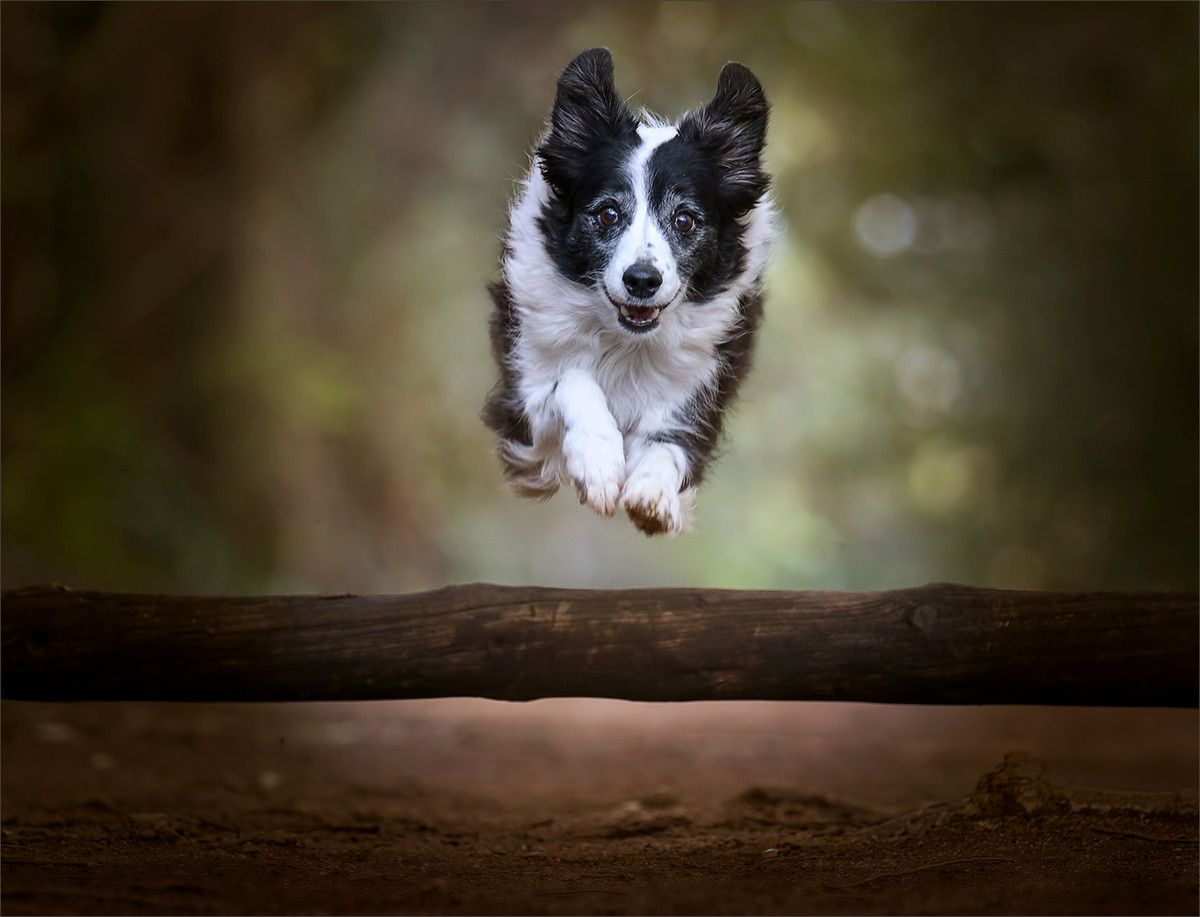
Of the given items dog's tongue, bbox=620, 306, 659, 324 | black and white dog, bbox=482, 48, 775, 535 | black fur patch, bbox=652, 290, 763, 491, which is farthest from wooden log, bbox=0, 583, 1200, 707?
dog's tongue, bbox=620, 306, 659, 324

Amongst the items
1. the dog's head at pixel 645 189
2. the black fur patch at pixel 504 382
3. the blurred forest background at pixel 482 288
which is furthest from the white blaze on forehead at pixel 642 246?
the blurred forest background at pixel 482 288

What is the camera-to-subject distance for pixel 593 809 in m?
5.68

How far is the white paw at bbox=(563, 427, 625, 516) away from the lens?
4.15 meters

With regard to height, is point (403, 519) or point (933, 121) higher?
point (933, 121)

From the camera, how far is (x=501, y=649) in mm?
3844

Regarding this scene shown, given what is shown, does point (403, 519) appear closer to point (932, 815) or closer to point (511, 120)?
point (511, 120)

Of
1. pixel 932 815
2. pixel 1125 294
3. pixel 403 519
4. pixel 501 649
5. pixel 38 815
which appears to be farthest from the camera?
pixel 403 519

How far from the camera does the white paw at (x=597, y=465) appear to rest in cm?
415

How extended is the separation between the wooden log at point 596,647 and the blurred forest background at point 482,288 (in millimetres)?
5154

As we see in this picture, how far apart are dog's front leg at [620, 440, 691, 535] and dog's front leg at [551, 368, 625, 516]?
0.07 metres

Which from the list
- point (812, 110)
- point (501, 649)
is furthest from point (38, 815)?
point (812, 110)

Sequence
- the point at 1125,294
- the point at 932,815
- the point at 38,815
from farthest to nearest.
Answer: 1. the point at 1125,294
2. the point at 38,815
3. the point at 932,815

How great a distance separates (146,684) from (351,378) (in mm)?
6819

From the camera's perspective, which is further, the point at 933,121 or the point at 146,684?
the point at 933,121
